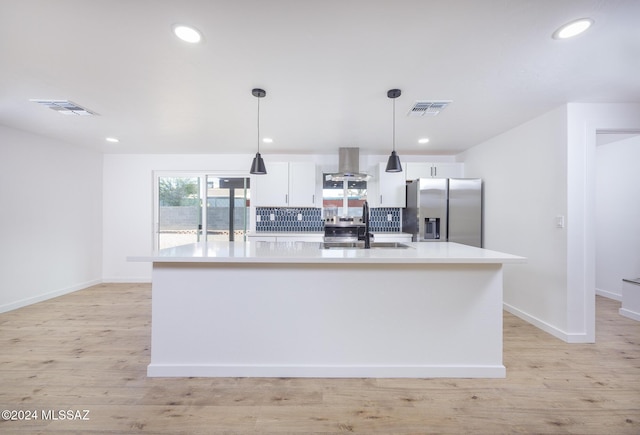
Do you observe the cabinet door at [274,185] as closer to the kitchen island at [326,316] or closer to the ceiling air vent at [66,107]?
the ceiling air vent at [66,107]

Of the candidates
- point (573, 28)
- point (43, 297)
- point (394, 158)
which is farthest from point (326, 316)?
point (43, 297)

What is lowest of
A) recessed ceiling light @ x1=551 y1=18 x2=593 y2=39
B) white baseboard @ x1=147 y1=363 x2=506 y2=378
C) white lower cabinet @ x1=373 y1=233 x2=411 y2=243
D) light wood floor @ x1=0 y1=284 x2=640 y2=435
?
light wood floor @ x1=0 y1=284 x2=640 y2=435

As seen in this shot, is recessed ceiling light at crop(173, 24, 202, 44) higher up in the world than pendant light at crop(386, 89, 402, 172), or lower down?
higher up

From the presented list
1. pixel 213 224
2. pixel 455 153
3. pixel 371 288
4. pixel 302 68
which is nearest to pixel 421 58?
pixel 302 68

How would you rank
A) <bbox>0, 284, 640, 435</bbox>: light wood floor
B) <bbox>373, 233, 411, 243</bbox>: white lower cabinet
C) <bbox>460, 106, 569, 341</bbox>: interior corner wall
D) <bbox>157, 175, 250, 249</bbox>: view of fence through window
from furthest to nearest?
<bbox>157, 175, 250, 249</bbox>: view of fence through window < <bbox>373, 233, 411, 243</bbox>: white lower cabinet < <bbox>460, 106, 569, 341</bbox>: interior corner wall < <bbox>0, 284, 640, 435</bbox>: light wood floor

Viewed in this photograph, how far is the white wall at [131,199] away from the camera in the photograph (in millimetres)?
4973

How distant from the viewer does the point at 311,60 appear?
6.46ft

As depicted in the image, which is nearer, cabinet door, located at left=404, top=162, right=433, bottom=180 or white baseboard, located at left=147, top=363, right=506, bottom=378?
white baseboard, located at left=147, top=363, right=506, bottom=378

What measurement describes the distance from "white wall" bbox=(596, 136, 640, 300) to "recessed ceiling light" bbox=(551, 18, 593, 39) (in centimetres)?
380

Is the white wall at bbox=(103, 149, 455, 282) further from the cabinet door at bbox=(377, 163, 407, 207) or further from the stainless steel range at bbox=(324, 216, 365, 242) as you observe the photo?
the stainless steel range at bbox=(324, 216, 365, 242)

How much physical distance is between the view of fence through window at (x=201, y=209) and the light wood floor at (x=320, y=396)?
8.44 ft

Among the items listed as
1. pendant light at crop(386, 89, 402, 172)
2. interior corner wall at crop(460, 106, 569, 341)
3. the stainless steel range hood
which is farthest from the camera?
the stainless steel range hood

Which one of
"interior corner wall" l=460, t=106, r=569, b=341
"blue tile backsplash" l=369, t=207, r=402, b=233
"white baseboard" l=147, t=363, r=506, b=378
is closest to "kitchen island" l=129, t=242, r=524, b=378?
"white baseboard" l=147, t=363, r=506, b=378

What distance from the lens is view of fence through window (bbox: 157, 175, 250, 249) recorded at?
507 cm
